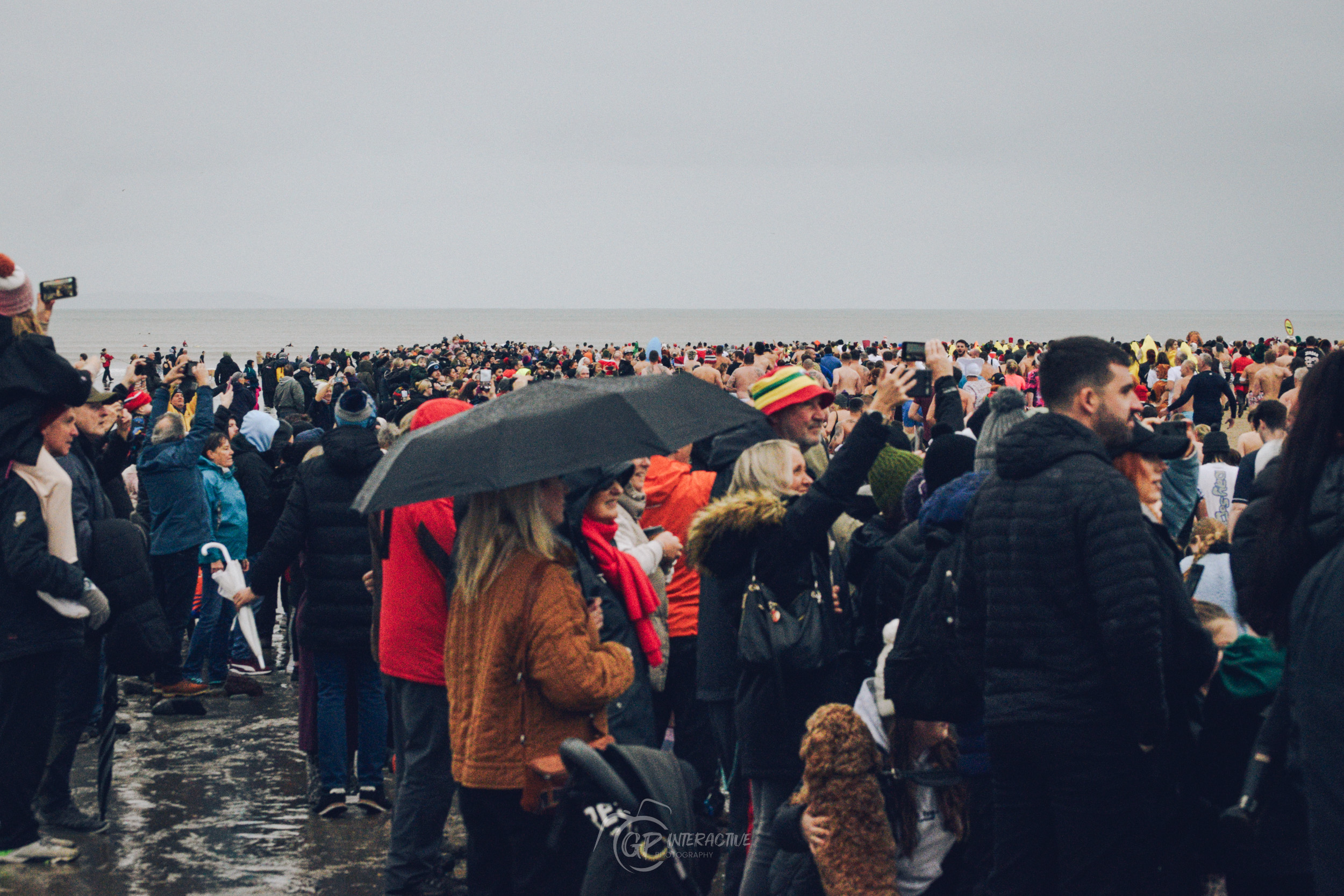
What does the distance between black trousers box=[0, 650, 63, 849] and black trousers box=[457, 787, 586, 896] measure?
246 centimetres

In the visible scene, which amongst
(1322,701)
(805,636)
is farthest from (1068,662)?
(805,636)

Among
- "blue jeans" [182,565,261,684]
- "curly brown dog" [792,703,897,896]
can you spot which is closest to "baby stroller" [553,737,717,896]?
"curly brown dog" [792,703,897,896]

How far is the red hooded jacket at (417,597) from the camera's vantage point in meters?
4.67

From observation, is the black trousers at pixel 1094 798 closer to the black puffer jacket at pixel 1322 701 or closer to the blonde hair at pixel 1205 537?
the black puffer jacket at pixel 1322 701

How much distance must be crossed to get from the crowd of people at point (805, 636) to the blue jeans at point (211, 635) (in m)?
2.10

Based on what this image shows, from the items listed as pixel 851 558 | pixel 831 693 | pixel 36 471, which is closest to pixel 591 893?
pixel 831 693

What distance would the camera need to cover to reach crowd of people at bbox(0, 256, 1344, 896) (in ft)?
10.4

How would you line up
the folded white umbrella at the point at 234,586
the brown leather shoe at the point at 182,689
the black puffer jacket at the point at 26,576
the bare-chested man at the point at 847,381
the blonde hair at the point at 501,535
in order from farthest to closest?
the bare-chested man at the point at 847,381 → the brown leather shoe at the point at 182,689 → the folded white umbrella at the point at 234,586 → the black puffer jacket at the point at 26,576 → the blonde hair at the point at 501,535

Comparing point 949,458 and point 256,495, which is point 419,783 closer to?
point 949,458

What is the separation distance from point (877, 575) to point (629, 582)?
927 mm

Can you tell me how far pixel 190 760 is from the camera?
688cm

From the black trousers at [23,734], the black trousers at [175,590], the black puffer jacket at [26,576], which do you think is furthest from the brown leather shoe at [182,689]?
the black puffer jacket at [26,576]

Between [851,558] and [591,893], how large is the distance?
1.81 m

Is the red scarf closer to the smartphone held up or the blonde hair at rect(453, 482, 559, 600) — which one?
the blonde hair at rect(453, 482, 559, 600)
